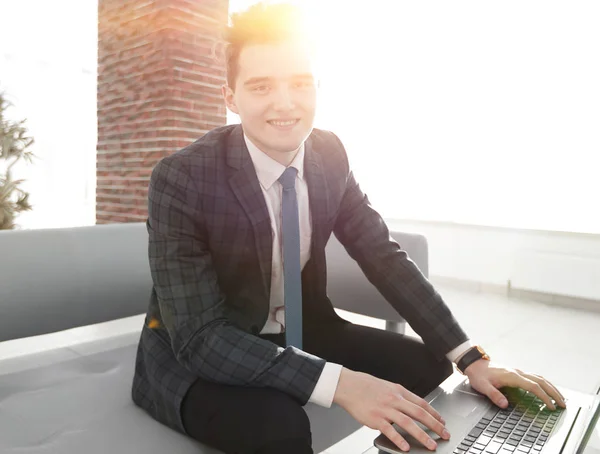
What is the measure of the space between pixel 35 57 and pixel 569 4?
20.6 feet

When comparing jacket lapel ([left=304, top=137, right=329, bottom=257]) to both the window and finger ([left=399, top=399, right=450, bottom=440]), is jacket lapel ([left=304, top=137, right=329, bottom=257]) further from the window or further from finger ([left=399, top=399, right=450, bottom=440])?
the window

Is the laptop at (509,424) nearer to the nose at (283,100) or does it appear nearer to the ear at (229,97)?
the nose at (283,100)

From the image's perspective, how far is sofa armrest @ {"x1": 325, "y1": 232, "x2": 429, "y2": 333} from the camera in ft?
5.72

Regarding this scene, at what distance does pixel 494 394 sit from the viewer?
3.36 ft

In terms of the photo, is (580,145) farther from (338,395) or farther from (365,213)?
(338,395)

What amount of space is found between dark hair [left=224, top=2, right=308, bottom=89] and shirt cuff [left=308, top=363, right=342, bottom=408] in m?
0.68

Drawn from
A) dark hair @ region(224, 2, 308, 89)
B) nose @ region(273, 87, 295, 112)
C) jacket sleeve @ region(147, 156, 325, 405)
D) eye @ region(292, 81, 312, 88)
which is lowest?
jacket sleeve @ region(147, 156, 325, 405)

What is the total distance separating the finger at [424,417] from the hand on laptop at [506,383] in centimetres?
22

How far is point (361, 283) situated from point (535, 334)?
240cm

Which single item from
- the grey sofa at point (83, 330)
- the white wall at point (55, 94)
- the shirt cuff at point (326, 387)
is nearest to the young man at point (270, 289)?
the shirt cuff at point (326, 387)

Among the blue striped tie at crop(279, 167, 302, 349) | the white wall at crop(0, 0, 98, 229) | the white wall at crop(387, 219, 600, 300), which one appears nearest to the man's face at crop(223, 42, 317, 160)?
the blue striped tie at crop(279, 167, 302, 349)

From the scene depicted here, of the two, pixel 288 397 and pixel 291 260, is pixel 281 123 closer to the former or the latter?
pixel 291 260

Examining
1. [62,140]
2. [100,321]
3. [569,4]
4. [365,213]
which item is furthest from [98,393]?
[62,140]

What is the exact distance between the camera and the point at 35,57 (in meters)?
6.72
